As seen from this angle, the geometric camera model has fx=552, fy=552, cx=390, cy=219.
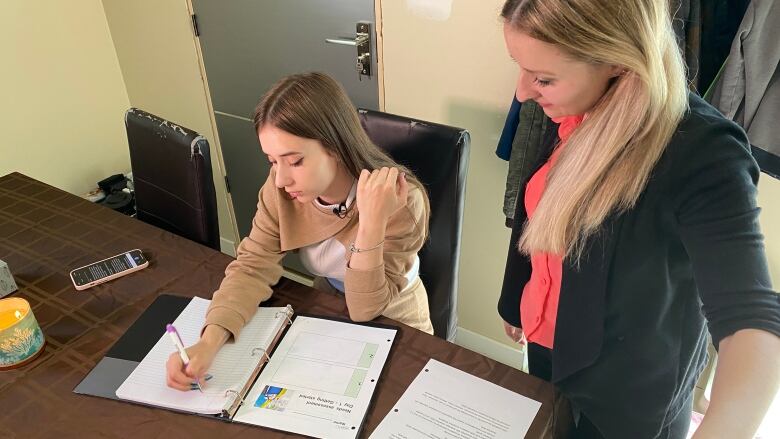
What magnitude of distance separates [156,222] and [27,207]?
1.14 ft

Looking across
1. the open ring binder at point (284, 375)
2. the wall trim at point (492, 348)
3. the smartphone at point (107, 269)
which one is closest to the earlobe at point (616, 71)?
the open ring binder at point (284, 375)

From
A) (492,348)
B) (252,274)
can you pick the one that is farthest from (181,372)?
(492,348)

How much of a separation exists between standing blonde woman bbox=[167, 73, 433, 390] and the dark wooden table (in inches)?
3.1

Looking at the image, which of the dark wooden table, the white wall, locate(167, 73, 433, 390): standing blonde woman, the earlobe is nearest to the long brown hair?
locate(167, 73, 433, 390): standing blonde woman

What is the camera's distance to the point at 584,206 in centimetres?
84

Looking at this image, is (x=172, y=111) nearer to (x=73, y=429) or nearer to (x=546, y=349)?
(x=73, y=429)

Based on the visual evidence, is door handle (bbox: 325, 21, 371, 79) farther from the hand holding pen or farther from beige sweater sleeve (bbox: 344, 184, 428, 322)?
the hand holding pen

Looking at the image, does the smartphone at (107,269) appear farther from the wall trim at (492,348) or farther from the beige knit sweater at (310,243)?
the wall trim at (492,348)

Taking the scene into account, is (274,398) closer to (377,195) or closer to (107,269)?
(377,195)

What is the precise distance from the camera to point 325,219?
126 cm

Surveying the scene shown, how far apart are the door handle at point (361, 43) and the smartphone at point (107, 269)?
100 cm

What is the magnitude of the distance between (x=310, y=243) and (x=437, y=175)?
0.35m

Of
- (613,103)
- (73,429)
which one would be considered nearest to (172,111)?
(73,429)

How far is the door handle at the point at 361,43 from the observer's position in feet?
6.19
